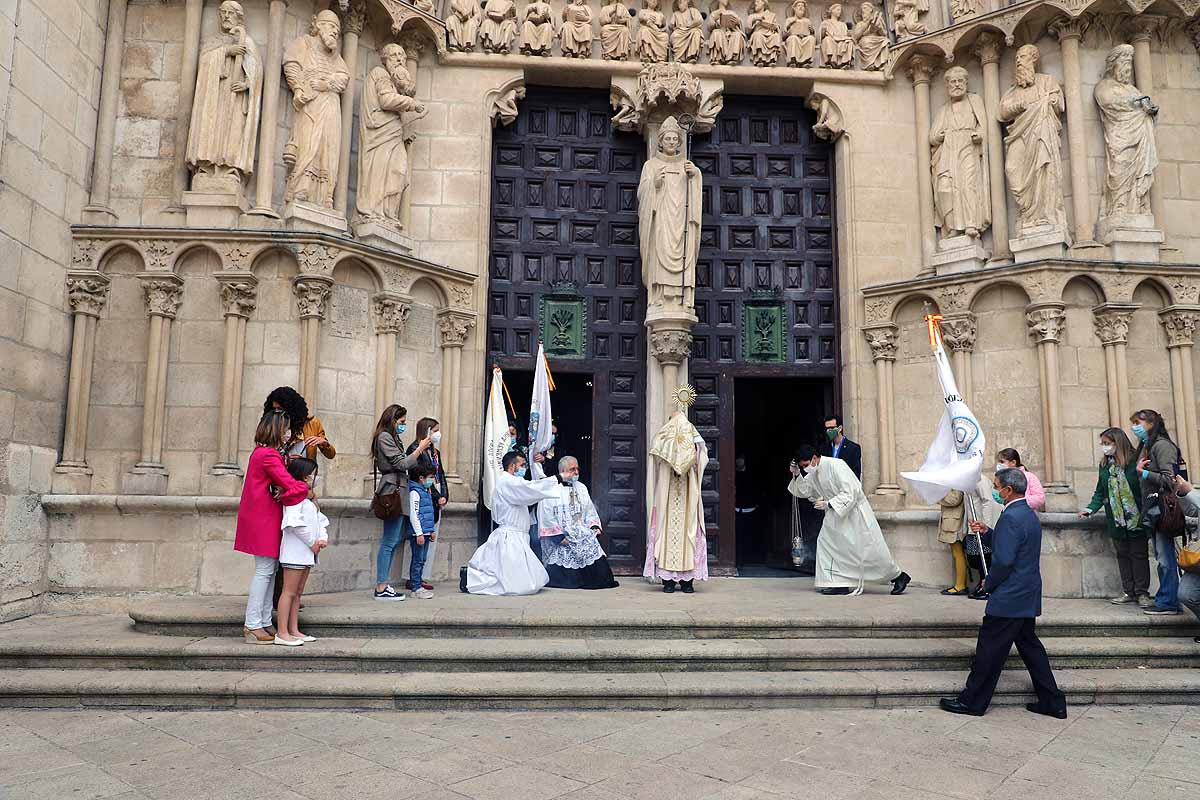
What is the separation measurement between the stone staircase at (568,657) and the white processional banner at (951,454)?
→ 1209 mm

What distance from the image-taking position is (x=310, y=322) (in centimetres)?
949

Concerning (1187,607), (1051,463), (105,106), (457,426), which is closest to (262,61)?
(105,106)

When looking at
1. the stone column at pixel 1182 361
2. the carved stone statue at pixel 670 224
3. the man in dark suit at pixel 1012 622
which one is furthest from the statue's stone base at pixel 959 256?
the man in dark suit at pixel 1012 622

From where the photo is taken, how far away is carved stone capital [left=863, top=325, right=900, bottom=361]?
11305mm

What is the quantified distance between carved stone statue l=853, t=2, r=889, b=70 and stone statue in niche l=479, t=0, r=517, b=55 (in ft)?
16.9

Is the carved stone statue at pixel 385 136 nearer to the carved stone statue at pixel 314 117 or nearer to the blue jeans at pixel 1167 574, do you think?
the carved stone statue at pixel 314 117

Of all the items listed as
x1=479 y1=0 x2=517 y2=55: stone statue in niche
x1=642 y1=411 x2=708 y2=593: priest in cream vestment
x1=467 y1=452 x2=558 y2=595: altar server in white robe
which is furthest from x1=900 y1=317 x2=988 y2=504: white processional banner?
x1=479 y1=0 x2=517 y2=55: stone statue in niche

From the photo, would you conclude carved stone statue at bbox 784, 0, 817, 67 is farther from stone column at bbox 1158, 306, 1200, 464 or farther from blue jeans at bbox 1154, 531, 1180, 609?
blue jeans at bbox 1154, 531, 1180, 609

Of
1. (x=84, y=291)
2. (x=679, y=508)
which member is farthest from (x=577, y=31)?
(x=84, y=291)

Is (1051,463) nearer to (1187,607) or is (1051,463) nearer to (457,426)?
(1187,607)

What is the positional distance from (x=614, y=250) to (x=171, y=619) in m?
7.56

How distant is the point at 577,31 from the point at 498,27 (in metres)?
1.14

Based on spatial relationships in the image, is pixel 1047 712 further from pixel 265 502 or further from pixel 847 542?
pixel 265 502

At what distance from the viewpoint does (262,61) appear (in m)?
9.99
